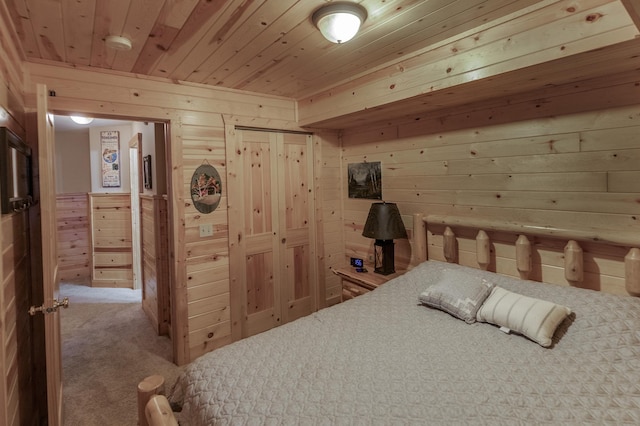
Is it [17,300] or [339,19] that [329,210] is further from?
[17,300]

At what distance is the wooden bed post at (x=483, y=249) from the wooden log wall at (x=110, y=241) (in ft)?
15.4

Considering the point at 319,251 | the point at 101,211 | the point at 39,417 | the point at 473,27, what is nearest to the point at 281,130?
the point at 319,251

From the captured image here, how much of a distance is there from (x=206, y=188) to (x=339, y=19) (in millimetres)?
1733

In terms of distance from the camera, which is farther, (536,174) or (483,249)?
(483,249)

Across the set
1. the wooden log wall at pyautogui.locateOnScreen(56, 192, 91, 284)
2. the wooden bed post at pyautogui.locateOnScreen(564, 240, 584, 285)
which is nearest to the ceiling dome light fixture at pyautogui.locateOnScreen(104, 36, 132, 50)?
the wooden bed post at pyautogui.locateOnScreen(564, 240, 584, 285)

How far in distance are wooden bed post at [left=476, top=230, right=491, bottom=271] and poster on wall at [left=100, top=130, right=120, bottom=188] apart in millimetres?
5195

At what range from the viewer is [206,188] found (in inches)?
109

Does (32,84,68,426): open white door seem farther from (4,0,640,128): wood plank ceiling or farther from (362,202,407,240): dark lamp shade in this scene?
(362,202,407,240): dark lamp shade

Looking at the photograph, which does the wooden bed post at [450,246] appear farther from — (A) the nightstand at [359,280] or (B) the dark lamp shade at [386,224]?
(A) the nightstand at [359,280]

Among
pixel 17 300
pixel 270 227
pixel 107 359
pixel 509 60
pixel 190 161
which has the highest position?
pixel 509 60

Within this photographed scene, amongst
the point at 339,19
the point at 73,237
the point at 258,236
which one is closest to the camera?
the point at 339,19

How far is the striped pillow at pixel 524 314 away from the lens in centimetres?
156

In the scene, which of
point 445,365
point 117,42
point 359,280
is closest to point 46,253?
point 117,42

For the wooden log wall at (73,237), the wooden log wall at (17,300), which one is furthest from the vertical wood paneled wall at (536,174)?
the wooden log wall at (73,237)
